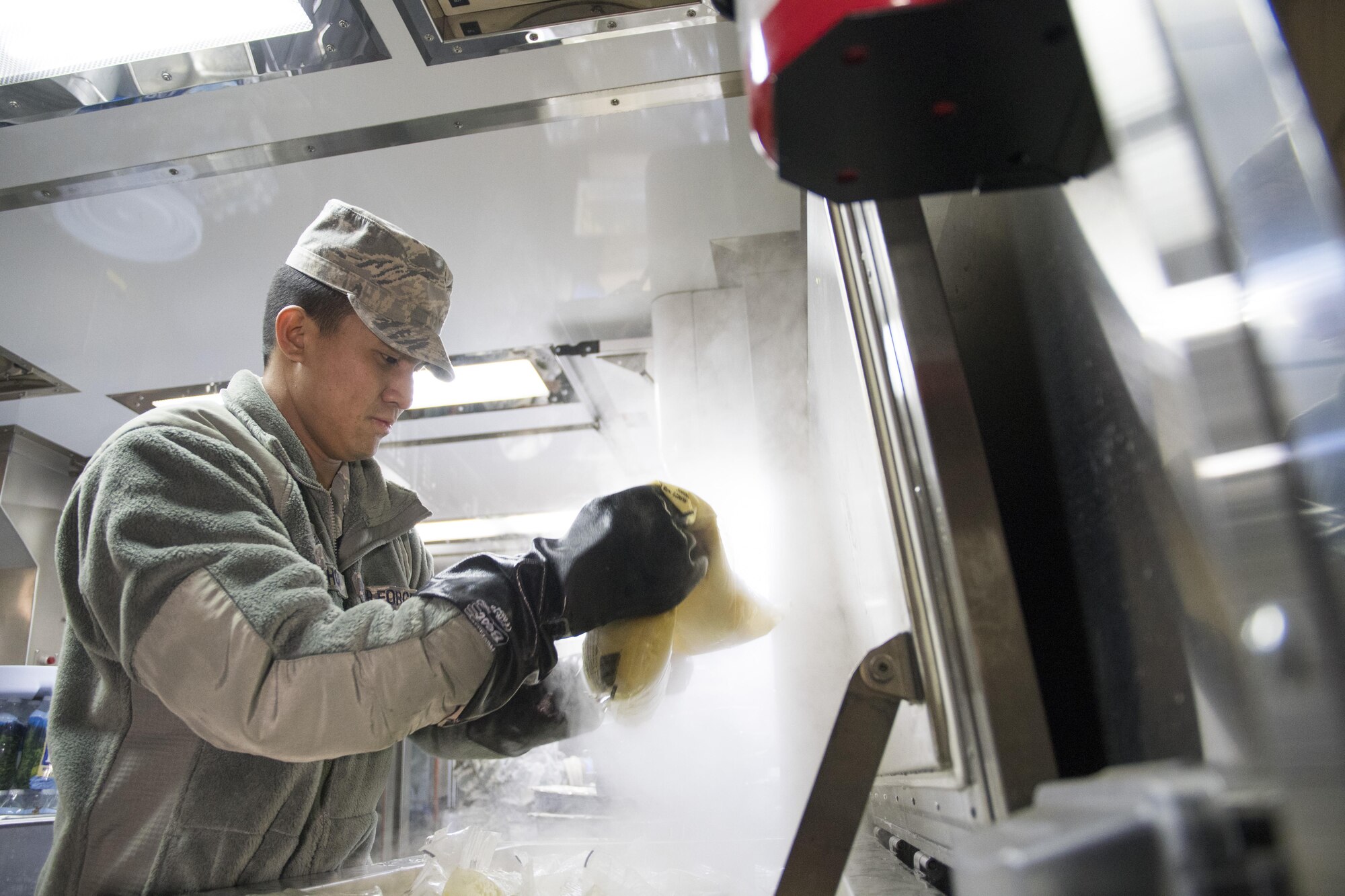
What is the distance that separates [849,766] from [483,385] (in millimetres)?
2584

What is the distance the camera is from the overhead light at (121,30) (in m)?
1.47

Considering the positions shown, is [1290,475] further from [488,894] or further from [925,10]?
[488,894]

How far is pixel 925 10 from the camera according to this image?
15.9 inches

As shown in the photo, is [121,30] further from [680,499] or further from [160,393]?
[160,393]

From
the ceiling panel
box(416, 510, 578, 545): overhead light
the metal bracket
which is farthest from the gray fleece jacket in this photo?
box(416, 510, 578, 545): overhead light

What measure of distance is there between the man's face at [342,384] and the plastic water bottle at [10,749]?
7.95ft

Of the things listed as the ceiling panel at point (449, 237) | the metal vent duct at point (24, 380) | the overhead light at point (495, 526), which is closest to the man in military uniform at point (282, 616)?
the ceiling panel at point (449, 237)

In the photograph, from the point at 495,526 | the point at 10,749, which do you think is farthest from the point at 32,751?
the point at 495,526

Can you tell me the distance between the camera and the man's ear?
4.80ft

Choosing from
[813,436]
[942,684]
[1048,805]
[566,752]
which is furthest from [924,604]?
Answer: [566,752]

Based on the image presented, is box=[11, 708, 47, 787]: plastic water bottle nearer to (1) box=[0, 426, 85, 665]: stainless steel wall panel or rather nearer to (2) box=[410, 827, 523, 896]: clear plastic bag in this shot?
(1) box=[0, 426, 85, 665]: stainless steel wall panel

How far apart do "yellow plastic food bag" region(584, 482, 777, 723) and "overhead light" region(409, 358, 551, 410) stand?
1798 mm

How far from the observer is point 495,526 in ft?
15.3

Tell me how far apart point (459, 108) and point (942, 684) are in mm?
1663
